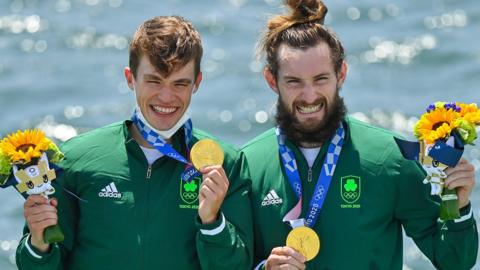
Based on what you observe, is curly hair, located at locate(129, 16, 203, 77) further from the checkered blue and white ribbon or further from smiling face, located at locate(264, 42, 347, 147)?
the checkered blue and white ribbon

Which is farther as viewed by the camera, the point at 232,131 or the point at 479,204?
the point at 232,131

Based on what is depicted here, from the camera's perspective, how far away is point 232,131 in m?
13.8

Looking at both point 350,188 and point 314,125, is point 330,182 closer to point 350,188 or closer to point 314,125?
point 350,188

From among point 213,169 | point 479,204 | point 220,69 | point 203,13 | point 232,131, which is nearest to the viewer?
point 213,169

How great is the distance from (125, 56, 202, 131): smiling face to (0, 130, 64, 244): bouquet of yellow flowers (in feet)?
1.89

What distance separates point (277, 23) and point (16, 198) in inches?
253

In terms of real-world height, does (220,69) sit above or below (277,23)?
below

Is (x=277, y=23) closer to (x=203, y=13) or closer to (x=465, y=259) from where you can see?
(x=465, y=259)

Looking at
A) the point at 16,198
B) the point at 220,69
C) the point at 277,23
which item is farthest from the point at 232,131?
the point at 277,23

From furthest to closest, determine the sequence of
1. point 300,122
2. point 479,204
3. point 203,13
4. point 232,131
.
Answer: point 203,13, point 232,131, point 479,204, point 300,122

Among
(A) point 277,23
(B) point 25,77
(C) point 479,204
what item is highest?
(A) point 277,23

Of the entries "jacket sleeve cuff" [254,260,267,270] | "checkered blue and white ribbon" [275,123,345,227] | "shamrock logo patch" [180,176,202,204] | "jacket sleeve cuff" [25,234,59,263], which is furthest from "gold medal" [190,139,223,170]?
"jacket sleeve cuff" [25,234,59,263]

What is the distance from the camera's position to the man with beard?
6469mm

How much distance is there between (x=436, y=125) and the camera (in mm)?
6191
